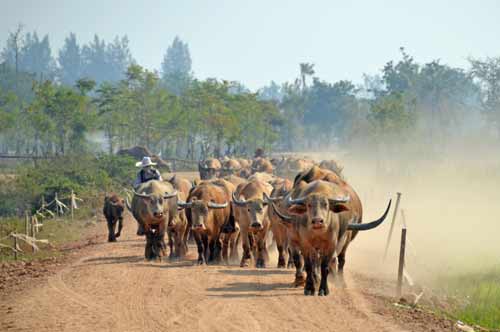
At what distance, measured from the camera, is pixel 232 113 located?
6656 cm

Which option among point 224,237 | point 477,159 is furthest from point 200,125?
point 224,237

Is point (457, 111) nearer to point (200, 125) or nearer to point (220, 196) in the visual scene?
point (200, 125)

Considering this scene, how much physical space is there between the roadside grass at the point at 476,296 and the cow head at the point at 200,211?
5.60 meters

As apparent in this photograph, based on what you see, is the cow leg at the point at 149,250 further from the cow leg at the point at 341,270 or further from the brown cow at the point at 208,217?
the cow leg at the point at 341,270

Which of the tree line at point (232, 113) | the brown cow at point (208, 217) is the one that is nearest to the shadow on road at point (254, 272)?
the brown cow at point (208, 217)

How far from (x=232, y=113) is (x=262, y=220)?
166ft

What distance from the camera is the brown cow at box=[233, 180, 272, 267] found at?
16.3 m

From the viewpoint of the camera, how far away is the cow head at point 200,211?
16.3m

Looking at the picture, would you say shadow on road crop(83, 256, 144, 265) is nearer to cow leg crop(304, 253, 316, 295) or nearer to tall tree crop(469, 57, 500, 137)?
cow leg crop(304, 253, 316, 295)

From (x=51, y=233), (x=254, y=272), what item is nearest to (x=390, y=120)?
(x=51, y=233)

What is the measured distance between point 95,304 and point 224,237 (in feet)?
21.0

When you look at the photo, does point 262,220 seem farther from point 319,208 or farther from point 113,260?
point 319,208

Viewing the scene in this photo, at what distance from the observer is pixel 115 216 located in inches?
915

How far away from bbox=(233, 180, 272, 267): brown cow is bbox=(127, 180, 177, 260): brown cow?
1633 mm
